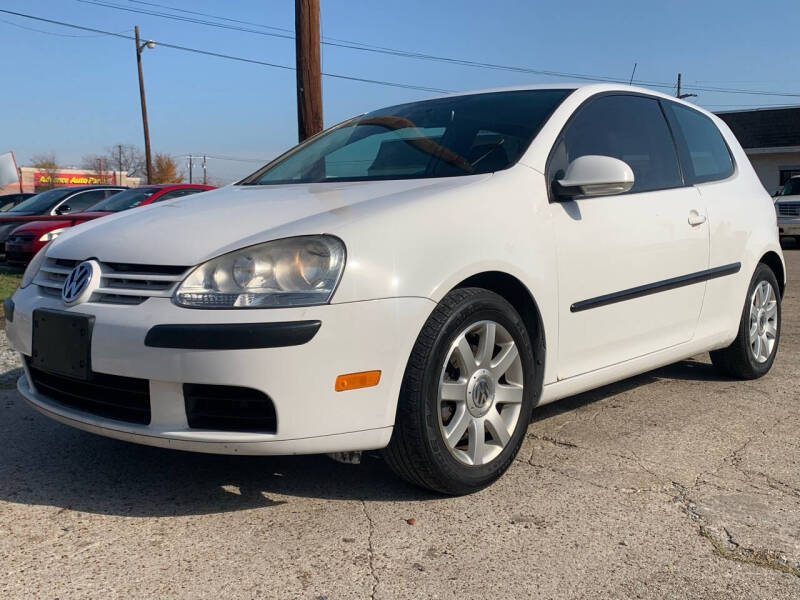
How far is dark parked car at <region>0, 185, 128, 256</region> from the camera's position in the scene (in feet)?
42.5

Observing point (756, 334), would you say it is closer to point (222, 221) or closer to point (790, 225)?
point (222, 221)

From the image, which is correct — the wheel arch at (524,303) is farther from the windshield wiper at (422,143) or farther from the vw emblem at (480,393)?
the windshield wiper at (422,143)

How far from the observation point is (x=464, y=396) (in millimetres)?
2928

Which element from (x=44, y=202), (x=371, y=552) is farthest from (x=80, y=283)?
(x=44, y=202)

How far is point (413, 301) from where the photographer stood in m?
2.70

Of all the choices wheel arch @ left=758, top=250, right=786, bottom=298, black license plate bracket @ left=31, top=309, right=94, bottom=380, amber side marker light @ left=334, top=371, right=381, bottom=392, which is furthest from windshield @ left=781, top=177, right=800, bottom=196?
black license plate bracket @ left=31, top=309, right=94, bottom=380

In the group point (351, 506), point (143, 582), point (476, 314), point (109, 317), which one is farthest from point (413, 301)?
point (143, 582)

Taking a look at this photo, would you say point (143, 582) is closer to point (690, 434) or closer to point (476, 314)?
point (476, 314)

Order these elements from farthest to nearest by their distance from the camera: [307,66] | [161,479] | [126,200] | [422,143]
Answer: [126,200] < [307,66] < [422,143] < [161,479]

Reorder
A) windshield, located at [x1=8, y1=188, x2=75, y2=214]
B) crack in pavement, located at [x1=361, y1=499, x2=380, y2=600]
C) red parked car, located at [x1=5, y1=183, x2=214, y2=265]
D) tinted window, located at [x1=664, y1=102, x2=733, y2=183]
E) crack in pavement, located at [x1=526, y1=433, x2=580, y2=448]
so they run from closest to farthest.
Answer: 1. crack in pavement, located at [x1=361, y1=499, x2=380, y2=600]
2. crack in pavement, located at [x1=526, y1=433, x2=580, y2=448]
3. tinted window, located at [x1=664, y1=102, x2=733, y2=183]
4. red parked car, located at [x1=5, y1=183, x2=214, y2=265]
5. windshield, located at [x1=8, y1=188, x2=75, y2=214]

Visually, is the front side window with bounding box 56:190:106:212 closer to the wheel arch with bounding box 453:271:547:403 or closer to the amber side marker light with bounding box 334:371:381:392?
the wheel arch with bounding box 453:271:547:403

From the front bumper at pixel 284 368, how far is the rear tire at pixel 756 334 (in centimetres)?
268

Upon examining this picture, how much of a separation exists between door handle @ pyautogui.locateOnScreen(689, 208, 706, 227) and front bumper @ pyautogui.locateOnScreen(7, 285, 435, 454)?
1.89 metres

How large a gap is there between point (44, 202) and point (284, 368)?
12.4 metres
